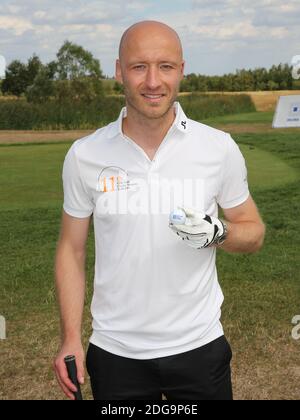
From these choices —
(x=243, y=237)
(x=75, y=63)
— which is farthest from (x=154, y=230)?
(x=75, y=63)

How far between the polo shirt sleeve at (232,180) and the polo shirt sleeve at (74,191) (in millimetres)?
517

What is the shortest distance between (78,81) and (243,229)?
1110 centimetres

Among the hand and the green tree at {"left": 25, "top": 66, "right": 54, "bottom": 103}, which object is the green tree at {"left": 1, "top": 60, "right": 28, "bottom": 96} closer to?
the green tree at {"left": 25, "top": 66, "right": 54, "bottom": 103}

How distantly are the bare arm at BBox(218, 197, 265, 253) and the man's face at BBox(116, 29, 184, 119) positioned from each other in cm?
49

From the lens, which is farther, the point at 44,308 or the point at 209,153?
the point at 44,308

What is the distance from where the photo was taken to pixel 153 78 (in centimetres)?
221

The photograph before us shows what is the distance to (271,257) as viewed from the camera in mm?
8141

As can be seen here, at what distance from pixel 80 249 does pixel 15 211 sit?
8.06 m

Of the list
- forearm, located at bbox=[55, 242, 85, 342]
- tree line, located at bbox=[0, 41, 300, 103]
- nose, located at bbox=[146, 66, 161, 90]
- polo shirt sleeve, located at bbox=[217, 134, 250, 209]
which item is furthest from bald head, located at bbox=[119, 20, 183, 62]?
tree line, located at bbox=[0, 41, 300, 103]

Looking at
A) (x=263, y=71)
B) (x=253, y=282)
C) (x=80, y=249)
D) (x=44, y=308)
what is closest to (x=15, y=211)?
(x=44, y=308)

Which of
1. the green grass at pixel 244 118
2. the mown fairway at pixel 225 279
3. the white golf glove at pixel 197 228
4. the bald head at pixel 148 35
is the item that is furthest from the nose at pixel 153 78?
the green grass at pixel 244 118

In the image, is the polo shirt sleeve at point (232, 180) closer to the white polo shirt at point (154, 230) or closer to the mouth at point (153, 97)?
the white polo shirt at point (154, 230)

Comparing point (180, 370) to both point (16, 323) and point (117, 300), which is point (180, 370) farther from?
point (16, 323)

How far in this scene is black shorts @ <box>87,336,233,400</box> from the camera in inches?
90.7
